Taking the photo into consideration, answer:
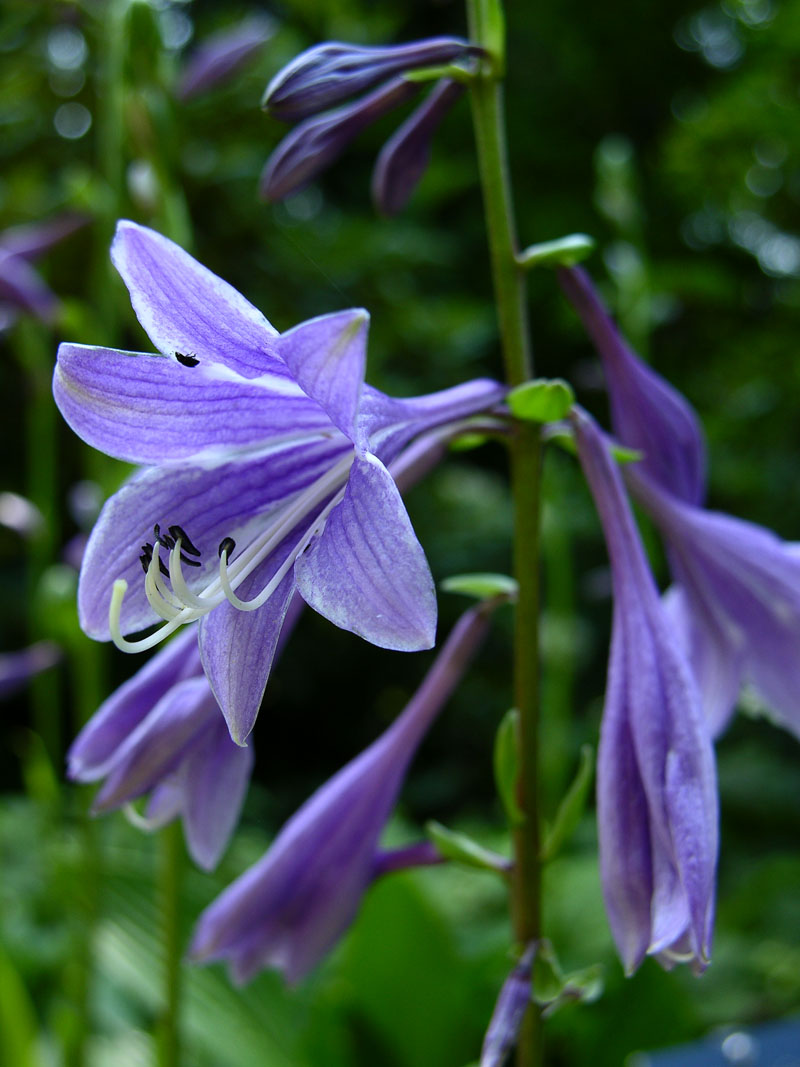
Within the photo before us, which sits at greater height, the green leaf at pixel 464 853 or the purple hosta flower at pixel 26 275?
the purple hosta flower at pixel 26 275

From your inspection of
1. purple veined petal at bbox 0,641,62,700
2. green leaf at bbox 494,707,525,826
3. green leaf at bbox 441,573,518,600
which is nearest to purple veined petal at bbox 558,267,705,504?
green leaf at bbox 441,573,518,600

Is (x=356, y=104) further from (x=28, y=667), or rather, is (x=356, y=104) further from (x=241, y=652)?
(x=28, y=667)

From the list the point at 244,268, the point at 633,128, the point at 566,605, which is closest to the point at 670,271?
the point at 566,605

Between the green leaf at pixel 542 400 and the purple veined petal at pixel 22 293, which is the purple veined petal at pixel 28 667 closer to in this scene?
the purple veined petal at pixel 22 293

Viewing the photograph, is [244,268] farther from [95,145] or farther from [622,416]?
[622,416]

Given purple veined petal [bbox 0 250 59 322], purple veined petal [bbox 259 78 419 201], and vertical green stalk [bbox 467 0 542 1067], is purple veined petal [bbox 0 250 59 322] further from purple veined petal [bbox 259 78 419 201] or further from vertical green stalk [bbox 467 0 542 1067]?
vertical green stalk [bbox 467 0 542 1067]

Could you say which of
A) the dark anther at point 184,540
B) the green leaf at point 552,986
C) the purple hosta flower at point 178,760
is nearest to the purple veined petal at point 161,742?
the purple hosta flower at point 178,760
